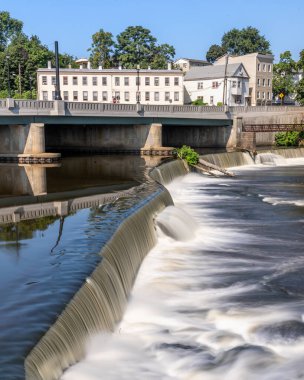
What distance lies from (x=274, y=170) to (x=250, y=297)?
3459cm

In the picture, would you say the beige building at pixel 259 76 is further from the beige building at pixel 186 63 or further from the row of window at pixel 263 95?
the beige building at pixel 186 63

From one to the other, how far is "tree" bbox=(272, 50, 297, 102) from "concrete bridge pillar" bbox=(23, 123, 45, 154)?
64143 mm

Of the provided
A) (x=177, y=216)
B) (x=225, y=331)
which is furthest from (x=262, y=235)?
(x=225, y=331)

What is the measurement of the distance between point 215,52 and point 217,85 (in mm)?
77820

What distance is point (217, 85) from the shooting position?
96.5 m

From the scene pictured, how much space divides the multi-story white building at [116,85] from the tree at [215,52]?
81.2m

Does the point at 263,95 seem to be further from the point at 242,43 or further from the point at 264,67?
the point at 242,43

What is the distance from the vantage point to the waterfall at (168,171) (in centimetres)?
3469

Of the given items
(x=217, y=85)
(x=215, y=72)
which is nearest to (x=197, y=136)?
(x=217, y=85)

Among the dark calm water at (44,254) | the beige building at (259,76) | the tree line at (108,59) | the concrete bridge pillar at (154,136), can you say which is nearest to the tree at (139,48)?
the tree line at (108,59)

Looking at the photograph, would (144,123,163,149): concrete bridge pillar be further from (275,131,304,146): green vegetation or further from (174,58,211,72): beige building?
(174,58,211,72): beige building

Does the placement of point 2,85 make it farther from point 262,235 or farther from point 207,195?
point 262,235

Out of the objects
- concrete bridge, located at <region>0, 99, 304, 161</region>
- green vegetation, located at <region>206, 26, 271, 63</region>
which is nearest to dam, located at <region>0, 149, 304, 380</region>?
concrete bridge, located at <region>0, 99, 304, 161</region>

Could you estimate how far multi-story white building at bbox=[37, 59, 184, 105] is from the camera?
8962cm
